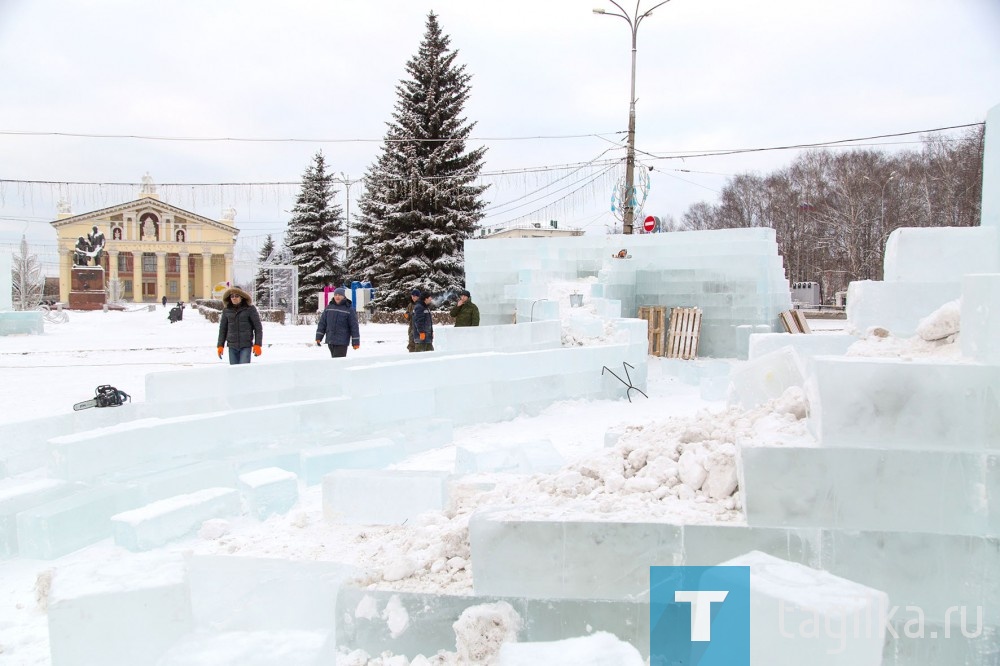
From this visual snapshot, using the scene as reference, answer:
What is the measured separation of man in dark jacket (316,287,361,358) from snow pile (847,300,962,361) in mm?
6243

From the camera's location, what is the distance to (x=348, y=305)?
8523 mm

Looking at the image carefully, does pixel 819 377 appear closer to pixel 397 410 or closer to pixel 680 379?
pixel 397 410

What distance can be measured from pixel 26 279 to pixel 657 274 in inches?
1766

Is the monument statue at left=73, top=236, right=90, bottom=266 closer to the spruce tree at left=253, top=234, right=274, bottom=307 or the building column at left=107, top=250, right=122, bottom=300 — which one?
the building column at left=107, top=250, right=122, bottom=300

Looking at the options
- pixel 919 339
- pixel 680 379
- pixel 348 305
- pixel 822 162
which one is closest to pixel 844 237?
pixel 822 162

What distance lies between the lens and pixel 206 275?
5525cm

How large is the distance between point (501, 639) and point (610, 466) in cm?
105

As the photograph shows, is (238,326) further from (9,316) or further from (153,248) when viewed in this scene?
(153,248)

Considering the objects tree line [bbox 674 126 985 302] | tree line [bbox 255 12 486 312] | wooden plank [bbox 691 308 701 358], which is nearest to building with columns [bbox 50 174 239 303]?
tree line [bbox 255 12 486 312]

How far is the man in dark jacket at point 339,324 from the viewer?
8281 mm

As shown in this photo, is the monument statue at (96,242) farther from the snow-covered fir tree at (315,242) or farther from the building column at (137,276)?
the snow-covered fir tree at (315,242)

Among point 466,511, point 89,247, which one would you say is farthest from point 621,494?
point 89,247

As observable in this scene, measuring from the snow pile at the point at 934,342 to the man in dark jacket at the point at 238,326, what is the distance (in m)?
6.09

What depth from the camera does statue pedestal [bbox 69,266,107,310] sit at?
38.9m
